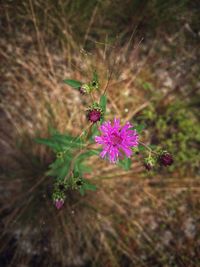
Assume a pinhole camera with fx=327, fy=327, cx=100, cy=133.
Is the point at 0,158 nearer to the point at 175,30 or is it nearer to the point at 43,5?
the point at 43,5

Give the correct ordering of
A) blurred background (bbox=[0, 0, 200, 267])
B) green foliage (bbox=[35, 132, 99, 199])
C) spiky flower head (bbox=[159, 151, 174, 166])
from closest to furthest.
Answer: spiky flower head (bbox=[159, 151, 174, 166]), green foliage (bbox=[35, 132, 99, 199]), blurred background (bbox=[0, 0, 200, 267])

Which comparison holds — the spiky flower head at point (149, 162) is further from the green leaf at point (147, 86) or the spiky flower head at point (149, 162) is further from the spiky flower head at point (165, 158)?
the green leaf at point (147, 86)

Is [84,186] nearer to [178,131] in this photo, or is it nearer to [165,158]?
[165,158]

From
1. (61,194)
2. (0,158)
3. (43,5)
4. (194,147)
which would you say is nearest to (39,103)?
(0,158)

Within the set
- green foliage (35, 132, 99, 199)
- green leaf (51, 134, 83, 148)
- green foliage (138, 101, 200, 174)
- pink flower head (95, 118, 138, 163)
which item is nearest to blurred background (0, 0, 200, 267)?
green foliage (138, 101, 200, 174)

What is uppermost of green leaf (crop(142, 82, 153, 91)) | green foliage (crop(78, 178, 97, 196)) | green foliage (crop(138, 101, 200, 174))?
green leaf (crop(142, 82, 153, 91))

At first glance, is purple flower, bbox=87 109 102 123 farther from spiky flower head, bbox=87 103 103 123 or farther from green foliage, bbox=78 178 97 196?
green foliage, bbox=78 178 97 196

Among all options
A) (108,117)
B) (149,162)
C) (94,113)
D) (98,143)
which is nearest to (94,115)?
(94,113)
